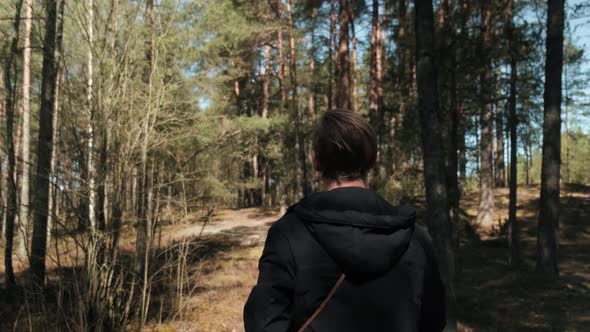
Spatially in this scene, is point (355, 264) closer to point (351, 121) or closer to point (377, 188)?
point (351, 121)

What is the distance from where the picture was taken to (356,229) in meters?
1.29

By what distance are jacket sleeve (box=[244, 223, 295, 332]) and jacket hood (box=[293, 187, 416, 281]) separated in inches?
4.8

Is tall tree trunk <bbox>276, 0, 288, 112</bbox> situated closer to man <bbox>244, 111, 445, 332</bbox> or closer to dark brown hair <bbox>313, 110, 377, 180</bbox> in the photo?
dark brown hair <bbox>313, 110, 377, 180</bbox>

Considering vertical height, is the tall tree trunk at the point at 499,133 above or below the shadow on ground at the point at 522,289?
above

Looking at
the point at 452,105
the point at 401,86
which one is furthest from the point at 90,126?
the point at 401,86

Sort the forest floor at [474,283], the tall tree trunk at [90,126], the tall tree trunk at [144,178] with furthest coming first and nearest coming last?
the forest floor at [474,283]
the tall tree trunk at [144,178]
the tall tree trunk at [90,126]

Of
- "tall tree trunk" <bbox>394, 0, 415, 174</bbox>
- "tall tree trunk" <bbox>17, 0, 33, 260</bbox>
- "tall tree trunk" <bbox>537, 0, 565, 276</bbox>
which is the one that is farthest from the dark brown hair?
"tall tree trunk" <bbox>394, 0, 415, 174</bbox>

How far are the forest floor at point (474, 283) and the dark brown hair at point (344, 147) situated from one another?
495 cm

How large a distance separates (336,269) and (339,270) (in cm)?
1

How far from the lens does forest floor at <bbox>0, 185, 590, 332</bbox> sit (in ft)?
22.4

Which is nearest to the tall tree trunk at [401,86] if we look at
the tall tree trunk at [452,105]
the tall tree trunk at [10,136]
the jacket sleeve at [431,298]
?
the tall tree trunk at [452,105]

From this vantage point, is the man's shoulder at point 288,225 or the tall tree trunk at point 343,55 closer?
the man's shoulder at point 288,225

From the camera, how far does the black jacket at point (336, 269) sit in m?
1.27

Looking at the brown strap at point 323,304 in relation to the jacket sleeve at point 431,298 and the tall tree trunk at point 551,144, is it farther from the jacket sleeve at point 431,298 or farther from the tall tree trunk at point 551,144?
the tall tree trunk at point 551,144
